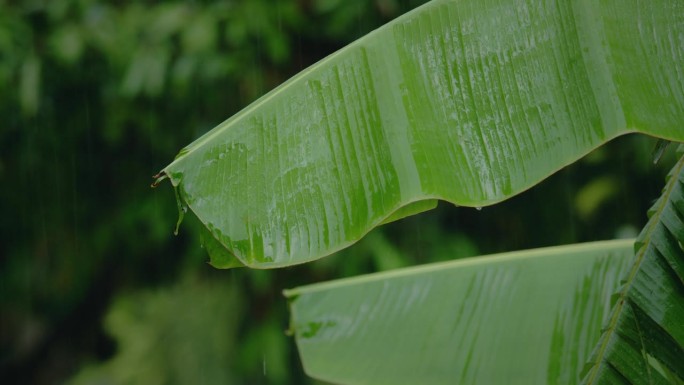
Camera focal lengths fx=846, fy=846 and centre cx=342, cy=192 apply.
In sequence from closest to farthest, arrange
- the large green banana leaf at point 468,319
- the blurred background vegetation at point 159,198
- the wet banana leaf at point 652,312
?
1. the wet banana leaf at point 652,312
2. the large green banana leaf at point 468,319
3. the blurred background vegetation at point 159,198

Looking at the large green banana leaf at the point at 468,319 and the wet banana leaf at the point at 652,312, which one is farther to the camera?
the large green banana leaf at the point at 468,319

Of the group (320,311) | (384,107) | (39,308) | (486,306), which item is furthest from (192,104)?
(384,107)

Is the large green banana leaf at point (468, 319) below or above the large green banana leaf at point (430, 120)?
below

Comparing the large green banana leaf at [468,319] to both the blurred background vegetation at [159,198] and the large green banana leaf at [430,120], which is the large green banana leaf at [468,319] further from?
the blurred background vegetation at [159,198]

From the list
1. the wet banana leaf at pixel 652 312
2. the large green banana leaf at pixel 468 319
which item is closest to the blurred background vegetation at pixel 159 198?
the large green banana leaf at pixel 468 319

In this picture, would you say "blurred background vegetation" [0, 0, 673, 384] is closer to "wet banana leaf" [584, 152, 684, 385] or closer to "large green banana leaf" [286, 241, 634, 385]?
"large green banana leaf" [286, 241, 634, 385]

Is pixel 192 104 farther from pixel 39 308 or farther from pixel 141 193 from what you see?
pixel 39 308

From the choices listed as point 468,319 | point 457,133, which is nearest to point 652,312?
point 457,133
